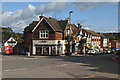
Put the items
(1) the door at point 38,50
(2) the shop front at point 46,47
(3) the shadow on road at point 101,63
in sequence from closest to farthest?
(3) the shadow on road at point 101,63 → (2) the shop front at point 46,47 → (1) the door at point 38,50

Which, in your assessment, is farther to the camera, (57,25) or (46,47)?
(57,25)

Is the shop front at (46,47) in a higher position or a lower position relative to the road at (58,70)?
higher

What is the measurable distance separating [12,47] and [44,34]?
1143 centimetres

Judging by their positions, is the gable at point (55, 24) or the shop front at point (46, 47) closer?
the gable at point (55, 24)

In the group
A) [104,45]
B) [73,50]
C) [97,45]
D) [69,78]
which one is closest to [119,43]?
[104,45]

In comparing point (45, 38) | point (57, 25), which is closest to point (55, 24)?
point (57, 25)

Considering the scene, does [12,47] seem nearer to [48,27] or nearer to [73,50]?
[48,27]

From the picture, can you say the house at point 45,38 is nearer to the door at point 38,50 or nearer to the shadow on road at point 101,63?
the door at point 38,50

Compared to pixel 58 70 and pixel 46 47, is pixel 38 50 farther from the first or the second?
pixel 58 70

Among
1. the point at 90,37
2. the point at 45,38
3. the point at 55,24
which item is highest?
the point at 55,24

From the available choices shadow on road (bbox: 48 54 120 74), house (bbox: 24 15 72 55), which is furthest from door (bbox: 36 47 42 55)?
shadow on road (bbox: 48 54 120 74)

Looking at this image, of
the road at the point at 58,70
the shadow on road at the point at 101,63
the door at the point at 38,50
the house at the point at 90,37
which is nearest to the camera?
the road at the point at 58,70

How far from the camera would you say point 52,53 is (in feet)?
136

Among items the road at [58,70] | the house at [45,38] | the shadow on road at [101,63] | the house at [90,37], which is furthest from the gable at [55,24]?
the road at [58,70]
